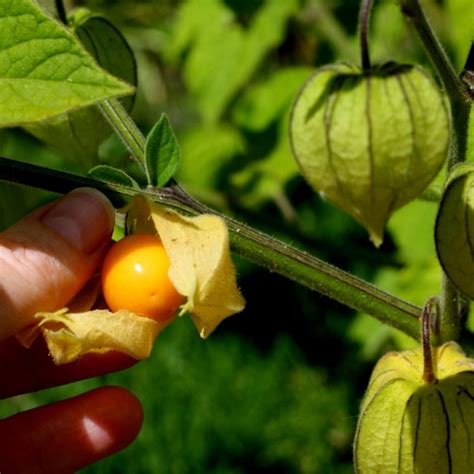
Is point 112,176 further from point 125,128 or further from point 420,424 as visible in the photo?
point 420,424

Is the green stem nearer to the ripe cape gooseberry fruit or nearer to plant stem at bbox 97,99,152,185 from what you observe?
the ripe cape gooseberry fruit

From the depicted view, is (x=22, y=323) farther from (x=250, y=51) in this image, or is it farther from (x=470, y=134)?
(x=250, y=51)

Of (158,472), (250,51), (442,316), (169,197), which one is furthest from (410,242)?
(158,472)

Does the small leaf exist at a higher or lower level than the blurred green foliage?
higher

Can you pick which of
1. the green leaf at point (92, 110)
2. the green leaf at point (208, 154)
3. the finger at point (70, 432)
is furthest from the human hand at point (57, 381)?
the green leaf at point (208, 154)

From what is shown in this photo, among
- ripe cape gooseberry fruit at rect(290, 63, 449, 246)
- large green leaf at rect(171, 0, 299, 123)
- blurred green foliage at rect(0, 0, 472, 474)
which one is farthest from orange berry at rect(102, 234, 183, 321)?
large green leaf at rect(171, 0, 299, 123)
